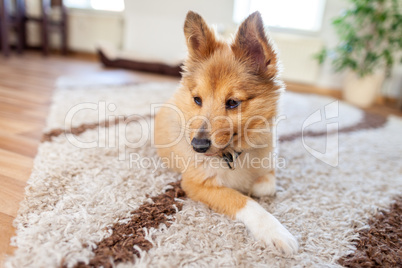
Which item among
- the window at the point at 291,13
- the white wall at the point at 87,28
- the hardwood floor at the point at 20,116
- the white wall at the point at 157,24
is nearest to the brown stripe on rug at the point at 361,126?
the hardwood floor at the point at 20,116

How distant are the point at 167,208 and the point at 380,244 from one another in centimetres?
105

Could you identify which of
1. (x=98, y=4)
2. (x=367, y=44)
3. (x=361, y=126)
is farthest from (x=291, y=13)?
(x=98, y=4)

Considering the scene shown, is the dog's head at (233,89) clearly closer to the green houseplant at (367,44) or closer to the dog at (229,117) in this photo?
the dog at (229,117)

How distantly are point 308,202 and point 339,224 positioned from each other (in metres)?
0.21

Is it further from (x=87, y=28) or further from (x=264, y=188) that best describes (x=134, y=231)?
(x=87, y=28)

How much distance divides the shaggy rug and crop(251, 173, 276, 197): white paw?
5 centimetres

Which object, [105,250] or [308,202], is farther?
[308,202]

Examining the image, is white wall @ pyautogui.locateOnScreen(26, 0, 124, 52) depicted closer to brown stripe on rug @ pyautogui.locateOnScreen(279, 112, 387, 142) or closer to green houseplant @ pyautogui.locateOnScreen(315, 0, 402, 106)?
green houseplant @ pyautogui.locateOnScreen(315, 0, 402, 106)

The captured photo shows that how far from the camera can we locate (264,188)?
1.60 m

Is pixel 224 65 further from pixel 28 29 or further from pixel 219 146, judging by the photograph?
pixel 28 29

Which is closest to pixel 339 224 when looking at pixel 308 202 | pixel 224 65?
pixel 308 202

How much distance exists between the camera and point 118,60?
6336mm

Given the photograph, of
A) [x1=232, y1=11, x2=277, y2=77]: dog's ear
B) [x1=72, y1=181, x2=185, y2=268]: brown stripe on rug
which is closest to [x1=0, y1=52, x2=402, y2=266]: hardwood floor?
[x1=72, y1=181, x2=185, y2=268]: brown stripe on rug

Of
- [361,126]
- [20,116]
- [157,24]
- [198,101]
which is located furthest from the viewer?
[157,24]
